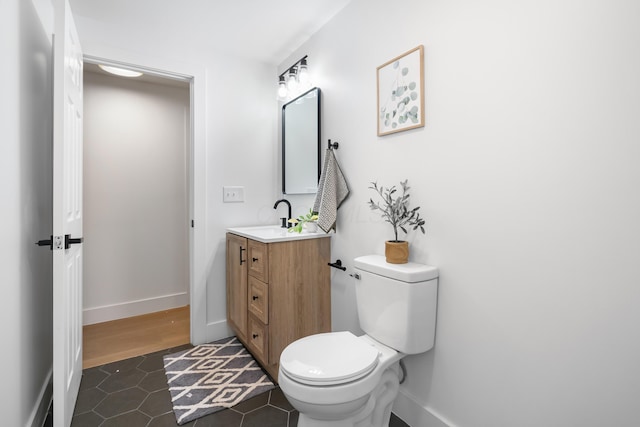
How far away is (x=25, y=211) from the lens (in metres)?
1.33

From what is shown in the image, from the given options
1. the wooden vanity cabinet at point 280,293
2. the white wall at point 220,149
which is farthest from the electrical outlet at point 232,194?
the wooden vanity cabinet at point 280,293

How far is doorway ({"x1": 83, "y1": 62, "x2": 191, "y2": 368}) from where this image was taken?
9.00 ft

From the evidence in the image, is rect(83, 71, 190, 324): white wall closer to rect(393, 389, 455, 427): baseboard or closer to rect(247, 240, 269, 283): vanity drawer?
rect(247, 240, 269, 283): vanity drawer

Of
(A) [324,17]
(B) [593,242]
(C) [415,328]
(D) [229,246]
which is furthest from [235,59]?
(B) [593,242]

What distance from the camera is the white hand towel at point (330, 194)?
191 cm

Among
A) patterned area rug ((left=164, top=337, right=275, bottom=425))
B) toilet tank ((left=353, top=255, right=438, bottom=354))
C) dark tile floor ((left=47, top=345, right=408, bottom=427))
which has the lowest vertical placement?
dark tile floor ((left=47, top=345, right=408, bottom=427))

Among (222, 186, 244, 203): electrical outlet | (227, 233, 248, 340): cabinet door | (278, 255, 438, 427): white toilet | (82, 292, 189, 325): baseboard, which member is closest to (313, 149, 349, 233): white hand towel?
(278, 255, 438, 427): white toilet

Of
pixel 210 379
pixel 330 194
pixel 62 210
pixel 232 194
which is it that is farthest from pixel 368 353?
Answer: pixel 232 194

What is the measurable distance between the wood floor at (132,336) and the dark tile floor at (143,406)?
20 centimetres

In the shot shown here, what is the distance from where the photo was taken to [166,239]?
3.10 meters

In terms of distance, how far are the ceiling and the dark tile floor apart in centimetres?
224

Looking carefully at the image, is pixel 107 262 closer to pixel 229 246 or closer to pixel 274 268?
pixel 229 246

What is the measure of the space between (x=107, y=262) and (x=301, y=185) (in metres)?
1.92

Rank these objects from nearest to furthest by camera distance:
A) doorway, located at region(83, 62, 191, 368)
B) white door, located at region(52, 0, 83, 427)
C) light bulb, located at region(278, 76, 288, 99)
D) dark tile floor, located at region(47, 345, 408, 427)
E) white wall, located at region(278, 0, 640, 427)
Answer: white wall, located at region(278, 0, 640, 427) < white door, located at region(52, 0, 83, 427) < dark tile floor, located at region(47, 345, 408, 427) < light bulb, located at region(278, 76, 288, 99) < doorway, located at region(83, 62, 191, 368)
